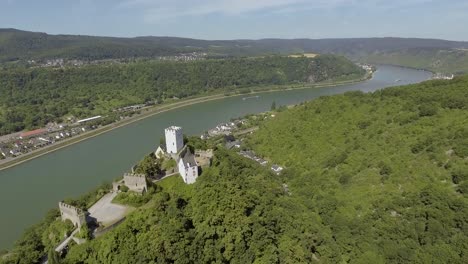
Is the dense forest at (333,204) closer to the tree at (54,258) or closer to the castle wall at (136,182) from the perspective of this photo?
the tree at (54,258)

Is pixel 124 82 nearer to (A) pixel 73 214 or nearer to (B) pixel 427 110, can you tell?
(B) pixel 427 110

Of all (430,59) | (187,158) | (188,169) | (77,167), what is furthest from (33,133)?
(430,59)

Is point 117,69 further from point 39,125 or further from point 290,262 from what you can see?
point 290,262

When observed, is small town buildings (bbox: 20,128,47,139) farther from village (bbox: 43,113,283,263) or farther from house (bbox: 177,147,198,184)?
house (bbox: 177,147,198,184)

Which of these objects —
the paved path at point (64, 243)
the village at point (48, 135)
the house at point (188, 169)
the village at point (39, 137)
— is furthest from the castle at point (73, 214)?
the village at point (39, 137)

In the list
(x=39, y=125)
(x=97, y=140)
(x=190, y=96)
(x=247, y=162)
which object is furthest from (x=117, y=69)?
(x=247, y=162)


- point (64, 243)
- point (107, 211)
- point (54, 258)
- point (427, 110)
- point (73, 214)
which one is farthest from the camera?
point (427, 110)

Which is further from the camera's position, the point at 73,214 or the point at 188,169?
the point at 188,169
